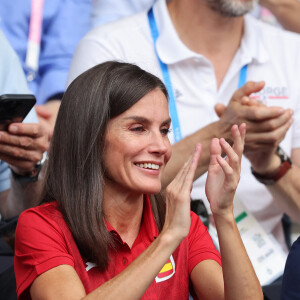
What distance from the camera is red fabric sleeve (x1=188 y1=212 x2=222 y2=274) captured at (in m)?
1.77

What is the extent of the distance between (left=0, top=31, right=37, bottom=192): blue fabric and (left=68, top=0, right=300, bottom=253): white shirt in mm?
238

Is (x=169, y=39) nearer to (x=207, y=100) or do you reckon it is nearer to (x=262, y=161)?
(x=207, y=100)

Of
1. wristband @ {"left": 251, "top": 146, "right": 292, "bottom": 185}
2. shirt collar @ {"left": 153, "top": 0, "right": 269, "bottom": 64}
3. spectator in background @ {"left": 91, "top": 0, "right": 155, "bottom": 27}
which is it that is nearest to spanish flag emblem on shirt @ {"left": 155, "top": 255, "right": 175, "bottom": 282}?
wristband @ {"left": 251, "top": 146, "right": 292, "bottom": 185}

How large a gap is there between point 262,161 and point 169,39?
2.18 feet

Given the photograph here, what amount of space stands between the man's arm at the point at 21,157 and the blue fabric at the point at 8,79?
0.22 feet

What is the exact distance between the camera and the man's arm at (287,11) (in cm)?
295

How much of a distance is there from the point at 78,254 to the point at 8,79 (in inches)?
38.8

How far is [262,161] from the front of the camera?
7.98 feet

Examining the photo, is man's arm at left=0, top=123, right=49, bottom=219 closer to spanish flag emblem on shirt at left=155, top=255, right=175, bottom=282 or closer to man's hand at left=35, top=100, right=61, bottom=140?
man's hand at left=35, top=100, right=61, bottom=140

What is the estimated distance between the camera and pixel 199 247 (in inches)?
71.0

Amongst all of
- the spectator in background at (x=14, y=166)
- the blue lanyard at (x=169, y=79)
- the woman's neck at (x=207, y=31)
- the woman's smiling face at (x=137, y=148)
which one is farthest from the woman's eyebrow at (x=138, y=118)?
the woman's neck at (x=207, y=31)

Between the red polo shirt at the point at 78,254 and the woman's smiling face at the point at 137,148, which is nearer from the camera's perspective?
the red polo shirt at the point at 78,254

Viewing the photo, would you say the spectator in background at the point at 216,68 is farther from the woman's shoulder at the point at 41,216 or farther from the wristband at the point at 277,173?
the woman's shoulder at the point at 41,216

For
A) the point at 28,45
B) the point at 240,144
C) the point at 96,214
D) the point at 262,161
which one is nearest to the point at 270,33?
the point at 262,161
